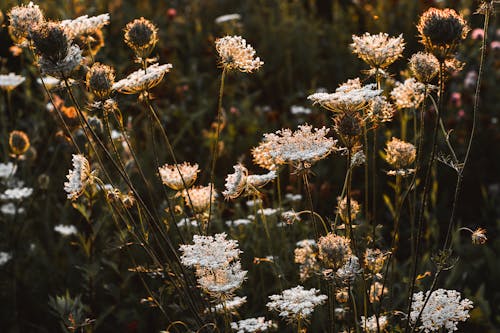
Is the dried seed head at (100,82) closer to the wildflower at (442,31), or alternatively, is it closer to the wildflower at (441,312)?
the wildflower at (442,31)

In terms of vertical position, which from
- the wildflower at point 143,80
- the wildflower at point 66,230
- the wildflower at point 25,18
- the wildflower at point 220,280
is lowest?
the wildflower at point 66,230

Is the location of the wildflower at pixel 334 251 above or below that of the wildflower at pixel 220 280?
above

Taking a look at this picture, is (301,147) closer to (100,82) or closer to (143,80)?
(143,80)

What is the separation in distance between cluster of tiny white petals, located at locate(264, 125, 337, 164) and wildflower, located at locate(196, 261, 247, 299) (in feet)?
1.14

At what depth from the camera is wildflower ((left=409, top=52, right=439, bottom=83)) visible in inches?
74.7

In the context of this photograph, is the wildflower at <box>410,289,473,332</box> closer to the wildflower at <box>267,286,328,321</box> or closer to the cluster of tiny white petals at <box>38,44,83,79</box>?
the wildflower at <box>267,286,328,321</box>

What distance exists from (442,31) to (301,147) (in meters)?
0.48

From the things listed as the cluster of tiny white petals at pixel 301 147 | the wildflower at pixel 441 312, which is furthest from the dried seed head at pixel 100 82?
the wildflower at pixel 441 312

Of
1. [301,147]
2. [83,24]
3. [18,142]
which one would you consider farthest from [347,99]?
[18,142]

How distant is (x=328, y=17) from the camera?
7.89 m

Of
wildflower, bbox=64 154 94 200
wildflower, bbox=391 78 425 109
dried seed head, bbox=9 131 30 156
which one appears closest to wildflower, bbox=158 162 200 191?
wildflower, bbox=64 154 94 200

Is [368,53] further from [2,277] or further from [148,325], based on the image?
[2,277]

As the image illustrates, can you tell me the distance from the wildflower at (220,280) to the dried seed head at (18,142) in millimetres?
1758

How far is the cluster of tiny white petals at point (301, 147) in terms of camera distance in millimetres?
1821
